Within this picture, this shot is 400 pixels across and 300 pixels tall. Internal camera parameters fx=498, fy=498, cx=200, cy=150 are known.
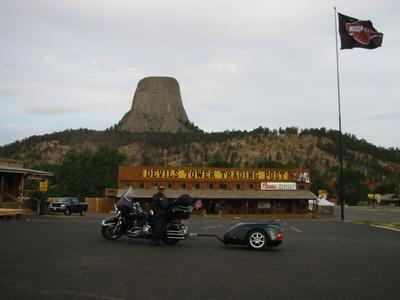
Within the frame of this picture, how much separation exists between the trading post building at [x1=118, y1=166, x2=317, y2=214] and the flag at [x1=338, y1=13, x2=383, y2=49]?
114ft

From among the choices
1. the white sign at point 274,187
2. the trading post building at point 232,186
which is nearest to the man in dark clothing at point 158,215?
the trading post building at point 232,186

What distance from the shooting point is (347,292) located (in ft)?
26.0

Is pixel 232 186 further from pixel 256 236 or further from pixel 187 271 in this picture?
pixel 187 271

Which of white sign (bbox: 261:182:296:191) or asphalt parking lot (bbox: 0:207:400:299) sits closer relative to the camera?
asphalt parking lot (bbox: 0:207:400:299)

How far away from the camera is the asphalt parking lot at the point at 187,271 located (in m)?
7.51

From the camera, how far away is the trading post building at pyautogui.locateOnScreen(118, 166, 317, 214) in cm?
6369

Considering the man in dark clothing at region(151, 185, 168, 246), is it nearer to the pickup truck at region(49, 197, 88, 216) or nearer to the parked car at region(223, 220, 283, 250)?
the parked car at region(223, 220, 283, 250)

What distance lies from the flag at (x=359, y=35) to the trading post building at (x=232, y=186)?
34.8m

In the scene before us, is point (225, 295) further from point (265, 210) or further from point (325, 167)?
point (325, 167)

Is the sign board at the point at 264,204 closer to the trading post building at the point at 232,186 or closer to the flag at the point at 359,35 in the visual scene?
the trading post building at the point at 232,186

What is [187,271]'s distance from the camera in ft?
31.2

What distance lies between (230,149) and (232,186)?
91231mm

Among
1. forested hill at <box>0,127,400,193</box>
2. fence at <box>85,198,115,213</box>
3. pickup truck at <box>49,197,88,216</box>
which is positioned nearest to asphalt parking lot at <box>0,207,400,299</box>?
pickup truck at <box>49,197,88,216</box>

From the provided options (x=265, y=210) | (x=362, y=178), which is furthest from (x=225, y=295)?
(x=362, y=178)
